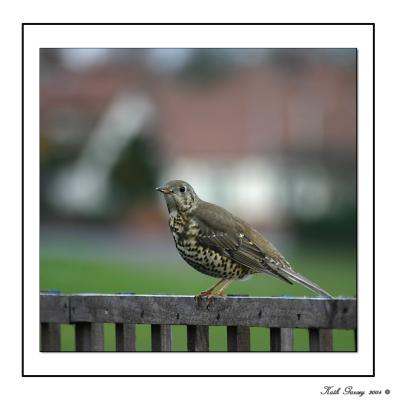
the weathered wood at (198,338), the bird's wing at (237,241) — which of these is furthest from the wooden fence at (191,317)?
the bird's wing at (237,241)

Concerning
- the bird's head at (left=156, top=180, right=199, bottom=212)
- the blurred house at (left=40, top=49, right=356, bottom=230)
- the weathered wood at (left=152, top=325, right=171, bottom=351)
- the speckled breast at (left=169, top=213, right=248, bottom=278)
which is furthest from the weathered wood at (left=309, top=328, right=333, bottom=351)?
the blurred house at (left=40, top=49, right=356, bottom=230)

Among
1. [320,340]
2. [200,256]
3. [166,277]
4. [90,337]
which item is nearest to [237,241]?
[200,256]

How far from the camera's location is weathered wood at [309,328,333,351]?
6.34 m

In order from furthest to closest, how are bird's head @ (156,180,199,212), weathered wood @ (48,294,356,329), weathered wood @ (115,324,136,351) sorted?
bird's head @ (156,180,199,212), weathered wood @ (115,324,136,351), weathered wood @ (48,294,356,329)

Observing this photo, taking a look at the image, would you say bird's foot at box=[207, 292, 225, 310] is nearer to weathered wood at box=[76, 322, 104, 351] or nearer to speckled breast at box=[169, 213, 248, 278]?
speckled breast at box=[169, 213, 248, 278]

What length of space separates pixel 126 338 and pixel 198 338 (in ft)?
1.67

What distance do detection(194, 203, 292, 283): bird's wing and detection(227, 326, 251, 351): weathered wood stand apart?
972 mm

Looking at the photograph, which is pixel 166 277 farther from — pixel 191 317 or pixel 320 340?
pixel 320 340

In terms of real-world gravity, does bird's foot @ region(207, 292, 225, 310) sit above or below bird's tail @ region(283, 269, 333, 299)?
below

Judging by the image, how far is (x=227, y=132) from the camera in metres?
40.7

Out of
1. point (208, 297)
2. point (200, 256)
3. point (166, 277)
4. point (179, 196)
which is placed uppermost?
point (179, 196)
